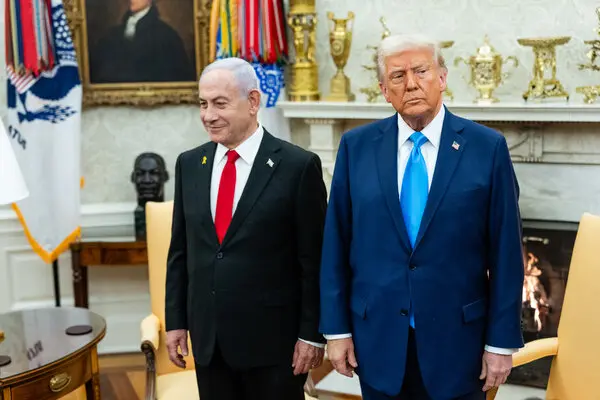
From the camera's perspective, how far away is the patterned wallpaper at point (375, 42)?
4070mm

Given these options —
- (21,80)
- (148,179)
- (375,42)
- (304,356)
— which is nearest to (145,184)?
(148,179)

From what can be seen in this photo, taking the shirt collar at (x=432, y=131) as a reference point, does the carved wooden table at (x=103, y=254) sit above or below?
below

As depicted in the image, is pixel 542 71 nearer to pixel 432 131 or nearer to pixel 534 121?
pixel 534 121

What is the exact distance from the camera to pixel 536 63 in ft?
13.1

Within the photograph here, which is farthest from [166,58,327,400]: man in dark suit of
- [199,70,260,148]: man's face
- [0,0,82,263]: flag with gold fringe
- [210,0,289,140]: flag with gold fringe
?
[0,0,82,263]: flag with gold fringe

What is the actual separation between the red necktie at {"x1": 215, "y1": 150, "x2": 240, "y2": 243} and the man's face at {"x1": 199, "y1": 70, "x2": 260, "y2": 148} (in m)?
0.09

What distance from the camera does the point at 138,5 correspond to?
4656 mm

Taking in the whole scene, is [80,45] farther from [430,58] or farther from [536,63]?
[430,58]

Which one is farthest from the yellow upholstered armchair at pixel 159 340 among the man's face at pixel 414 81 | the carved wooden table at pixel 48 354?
the man's face at pixel 414 81

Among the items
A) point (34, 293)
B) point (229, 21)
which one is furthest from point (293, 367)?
point (34, 293)

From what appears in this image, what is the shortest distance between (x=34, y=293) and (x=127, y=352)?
66 cm

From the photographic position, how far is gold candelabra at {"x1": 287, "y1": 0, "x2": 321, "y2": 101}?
4.44m

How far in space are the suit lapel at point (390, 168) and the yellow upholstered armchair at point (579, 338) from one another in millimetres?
890

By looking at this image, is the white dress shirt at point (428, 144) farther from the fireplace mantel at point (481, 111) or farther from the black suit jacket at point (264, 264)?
the fireplace mantel at point (481, 111)
